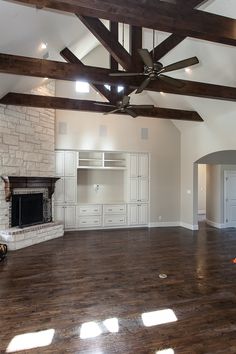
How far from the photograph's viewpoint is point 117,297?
3.35 metres

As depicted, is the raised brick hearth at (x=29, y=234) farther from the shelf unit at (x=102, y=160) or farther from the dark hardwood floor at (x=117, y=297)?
the shelf unit at (x=102, y=160)

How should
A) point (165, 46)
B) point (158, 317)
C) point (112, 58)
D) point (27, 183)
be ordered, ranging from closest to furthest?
1. point (158, 317)
2. point (165, 46)
3. point (112, 58)
4. point (27, 183)

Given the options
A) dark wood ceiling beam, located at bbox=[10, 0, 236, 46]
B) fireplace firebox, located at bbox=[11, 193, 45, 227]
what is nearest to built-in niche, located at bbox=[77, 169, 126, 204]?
fireplace firebox, located at bbox=[11, 193, 45, 227]

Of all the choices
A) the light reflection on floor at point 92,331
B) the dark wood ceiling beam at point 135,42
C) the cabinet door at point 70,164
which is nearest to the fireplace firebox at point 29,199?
the cabinet door at point 70,164

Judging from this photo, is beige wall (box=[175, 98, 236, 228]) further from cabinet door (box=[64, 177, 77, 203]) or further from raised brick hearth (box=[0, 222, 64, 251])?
raised brick hearth (box=[0, 222, 64, 251])

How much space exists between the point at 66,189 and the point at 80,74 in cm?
411

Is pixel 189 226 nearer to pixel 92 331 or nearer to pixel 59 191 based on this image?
pixel 59 191

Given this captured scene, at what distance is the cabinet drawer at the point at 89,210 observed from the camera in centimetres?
766

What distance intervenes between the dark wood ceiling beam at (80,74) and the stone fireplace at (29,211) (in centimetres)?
284

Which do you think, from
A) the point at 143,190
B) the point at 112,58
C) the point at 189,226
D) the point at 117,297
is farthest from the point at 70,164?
the point at 117,297

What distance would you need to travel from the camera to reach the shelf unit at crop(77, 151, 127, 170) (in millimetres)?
8039

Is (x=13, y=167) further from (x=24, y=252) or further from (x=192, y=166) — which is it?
(x=192, y=166)

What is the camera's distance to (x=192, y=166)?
26.1 ft

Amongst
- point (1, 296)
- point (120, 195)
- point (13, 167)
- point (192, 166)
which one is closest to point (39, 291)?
point (1, 296)
